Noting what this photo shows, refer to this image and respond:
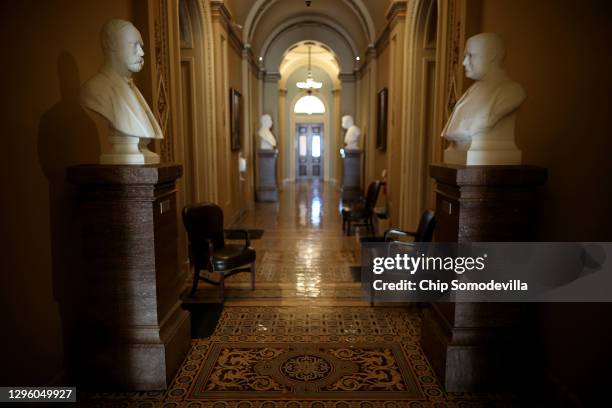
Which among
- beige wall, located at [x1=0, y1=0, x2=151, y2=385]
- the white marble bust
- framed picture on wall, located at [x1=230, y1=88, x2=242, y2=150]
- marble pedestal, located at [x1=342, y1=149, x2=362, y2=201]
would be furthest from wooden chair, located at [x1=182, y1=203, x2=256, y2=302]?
the white marble bust

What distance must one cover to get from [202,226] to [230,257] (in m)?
0.45

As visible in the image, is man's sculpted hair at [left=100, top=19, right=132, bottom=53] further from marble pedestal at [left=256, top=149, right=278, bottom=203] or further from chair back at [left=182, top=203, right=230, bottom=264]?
marble pedestal at [left=256, top=149, right=278, bottom=203]

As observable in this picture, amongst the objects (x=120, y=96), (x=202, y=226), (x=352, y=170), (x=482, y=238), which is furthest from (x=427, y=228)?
(x=352, y=170)

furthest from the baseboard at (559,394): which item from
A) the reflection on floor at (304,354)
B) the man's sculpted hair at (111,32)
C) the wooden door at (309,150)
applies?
the wooden door at (309,150)

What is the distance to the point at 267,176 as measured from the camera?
470 inches

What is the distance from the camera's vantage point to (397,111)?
676 cm

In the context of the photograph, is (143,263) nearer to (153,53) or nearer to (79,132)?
(79,132)

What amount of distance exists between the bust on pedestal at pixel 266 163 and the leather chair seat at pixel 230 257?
7364 mm

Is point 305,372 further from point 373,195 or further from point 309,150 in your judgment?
point 309,150

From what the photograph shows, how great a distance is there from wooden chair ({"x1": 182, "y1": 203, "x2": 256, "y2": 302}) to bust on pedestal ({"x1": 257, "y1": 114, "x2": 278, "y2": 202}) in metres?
7.25

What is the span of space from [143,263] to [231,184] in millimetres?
5646

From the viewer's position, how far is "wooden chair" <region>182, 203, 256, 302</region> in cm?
421

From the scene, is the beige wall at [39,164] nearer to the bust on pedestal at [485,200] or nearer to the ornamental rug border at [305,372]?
the ornamental rug border at [305,372]

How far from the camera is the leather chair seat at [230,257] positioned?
419cm
